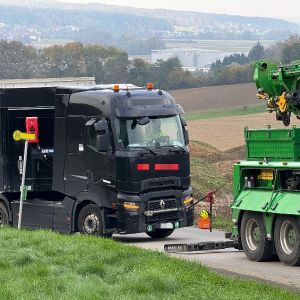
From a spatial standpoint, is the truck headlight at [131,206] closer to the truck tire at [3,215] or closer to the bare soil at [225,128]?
the truck tire at [3,215]

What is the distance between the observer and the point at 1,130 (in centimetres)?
2502

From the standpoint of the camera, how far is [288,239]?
18.3m

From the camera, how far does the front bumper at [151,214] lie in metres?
22.7

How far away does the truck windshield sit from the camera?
22828 mm

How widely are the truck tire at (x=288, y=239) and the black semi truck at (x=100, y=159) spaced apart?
4.85m

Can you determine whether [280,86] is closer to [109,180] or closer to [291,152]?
[291,152]

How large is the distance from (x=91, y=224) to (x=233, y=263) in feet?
16.7

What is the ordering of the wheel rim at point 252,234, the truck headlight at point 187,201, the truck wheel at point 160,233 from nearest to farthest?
the wheel rim at point 252,234
the truck headlight at point 187,201
the truck wheel at point 160,233

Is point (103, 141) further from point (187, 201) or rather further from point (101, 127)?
point (187, 201)

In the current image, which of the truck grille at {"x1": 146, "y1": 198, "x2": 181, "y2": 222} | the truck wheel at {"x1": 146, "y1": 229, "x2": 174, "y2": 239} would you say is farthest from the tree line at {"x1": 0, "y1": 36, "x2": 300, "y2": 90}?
the truck grille at {"x1": 146, "y1": 198, "x2": 181, "y2": 222}

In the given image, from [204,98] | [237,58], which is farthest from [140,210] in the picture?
[237,58]

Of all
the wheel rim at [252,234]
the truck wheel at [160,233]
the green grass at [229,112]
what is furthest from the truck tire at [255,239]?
the green grass at [229,112]

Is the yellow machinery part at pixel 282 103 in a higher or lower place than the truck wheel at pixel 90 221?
higher

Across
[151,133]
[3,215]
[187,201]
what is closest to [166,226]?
[187,201]
